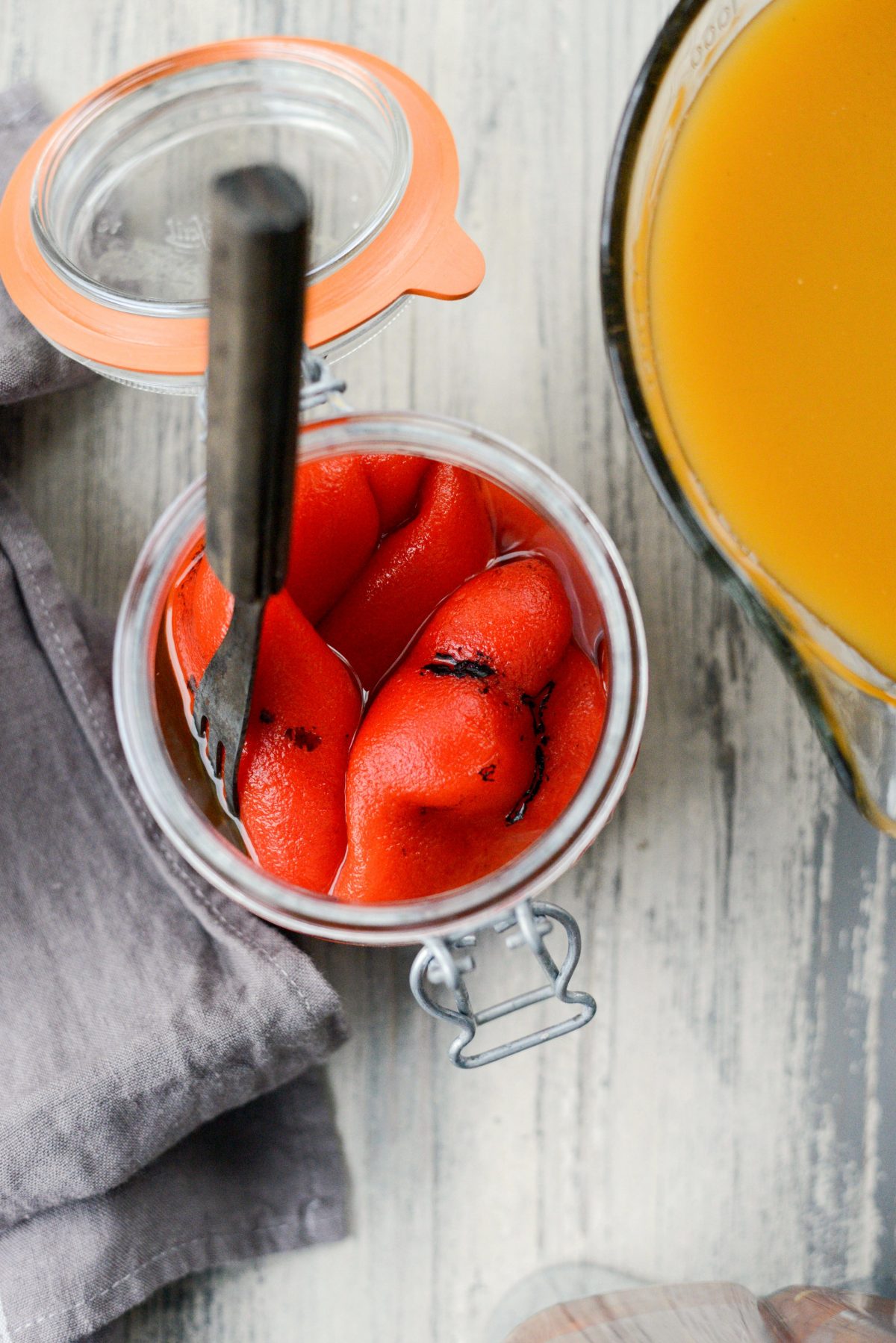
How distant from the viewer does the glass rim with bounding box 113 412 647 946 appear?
41 centimetres

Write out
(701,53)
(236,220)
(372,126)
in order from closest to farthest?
(236,220) → (701,53) → (372,126)

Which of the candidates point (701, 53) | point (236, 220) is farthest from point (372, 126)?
point (236, 220)

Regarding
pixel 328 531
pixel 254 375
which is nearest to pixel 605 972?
pixel 328 531

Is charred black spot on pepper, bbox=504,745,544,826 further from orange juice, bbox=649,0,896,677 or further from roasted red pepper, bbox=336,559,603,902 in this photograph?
orange juice, bbox=649,0,896,677

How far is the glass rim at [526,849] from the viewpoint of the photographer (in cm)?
41

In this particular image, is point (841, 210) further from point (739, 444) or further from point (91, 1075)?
point (91, 1075)

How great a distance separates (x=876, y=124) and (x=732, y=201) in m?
0.06

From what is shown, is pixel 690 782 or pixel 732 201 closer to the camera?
pixel 732 201

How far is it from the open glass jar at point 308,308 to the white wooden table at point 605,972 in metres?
0.05

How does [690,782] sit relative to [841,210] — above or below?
below

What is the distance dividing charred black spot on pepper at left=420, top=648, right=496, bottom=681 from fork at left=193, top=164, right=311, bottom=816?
0.08 meters

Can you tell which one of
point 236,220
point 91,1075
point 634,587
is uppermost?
point 236,220

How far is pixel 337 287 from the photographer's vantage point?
18.3 inches

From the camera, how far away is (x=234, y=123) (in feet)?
1.81
